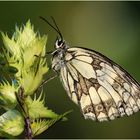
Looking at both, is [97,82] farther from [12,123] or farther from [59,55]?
[12,123]

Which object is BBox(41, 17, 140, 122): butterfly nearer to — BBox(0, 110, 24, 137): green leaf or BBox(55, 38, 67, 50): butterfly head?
BBox(55, 38, 67, 50): butterfly head

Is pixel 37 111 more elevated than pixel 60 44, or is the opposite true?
pixel 60 44

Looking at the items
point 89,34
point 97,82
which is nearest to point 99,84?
point 97,82

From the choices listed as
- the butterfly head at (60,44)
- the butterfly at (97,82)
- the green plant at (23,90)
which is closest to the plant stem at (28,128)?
the green plant at (23,90)

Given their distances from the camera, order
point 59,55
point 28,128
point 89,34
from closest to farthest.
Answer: point 28,128 → point 59,55 → point 89,34

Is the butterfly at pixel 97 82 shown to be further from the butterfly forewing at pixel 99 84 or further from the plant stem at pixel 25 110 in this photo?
the plant stem at pixel 25 110

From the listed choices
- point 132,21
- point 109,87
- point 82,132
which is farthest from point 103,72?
point 132,21

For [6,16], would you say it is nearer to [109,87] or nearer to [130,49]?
[130,49]
